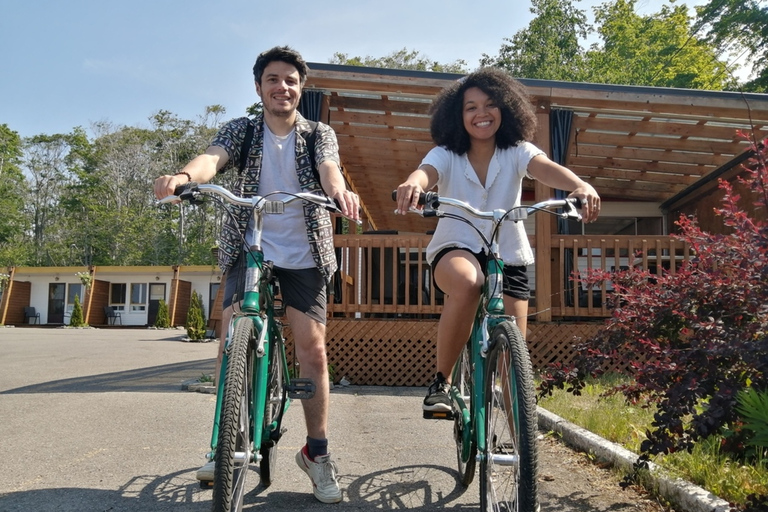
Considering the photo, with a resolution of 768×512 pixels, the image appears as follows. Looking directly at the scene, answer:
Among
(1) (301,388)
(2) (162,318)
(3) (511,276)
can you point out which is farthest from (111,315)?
(3) (511,276)

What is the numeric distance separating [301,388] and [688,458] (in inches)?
72.5

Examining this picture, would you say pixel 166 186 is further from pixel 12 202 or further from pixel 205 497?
pixel 12 202

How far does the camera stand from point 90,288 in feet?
114

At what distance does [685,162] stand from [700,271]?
8729mm

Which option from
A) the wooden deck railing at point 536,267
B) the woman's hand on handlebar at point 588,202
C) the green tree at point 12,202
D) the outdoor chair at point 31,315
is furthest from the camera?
the green tree at point 12,202

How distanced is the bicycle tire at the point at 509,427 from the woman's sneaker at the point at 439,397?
58 cm

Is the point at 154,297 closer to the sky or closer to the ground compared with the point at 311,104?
closer to the ground

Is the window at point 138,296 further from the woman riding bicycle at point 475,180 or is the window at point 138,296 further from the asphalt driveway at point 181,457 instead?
the woman riding bicycle at point 475,180

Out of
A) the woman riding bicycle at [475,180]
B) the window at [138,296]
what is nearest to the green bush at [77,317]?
the window at [138,296]

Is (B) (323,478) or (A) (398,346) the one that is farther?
(A) (398,346)

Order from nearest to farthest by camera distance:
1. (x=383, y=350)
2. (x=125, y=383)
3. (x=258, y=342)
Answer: (x=258, y=342), (x=125, y=383), (x=383, y=350)

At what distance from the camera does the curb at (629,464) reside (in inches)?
105

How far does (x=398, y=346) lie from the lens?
7.68 metres

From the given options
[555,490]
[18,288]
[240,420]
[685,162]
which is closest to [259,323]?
[240,420]
